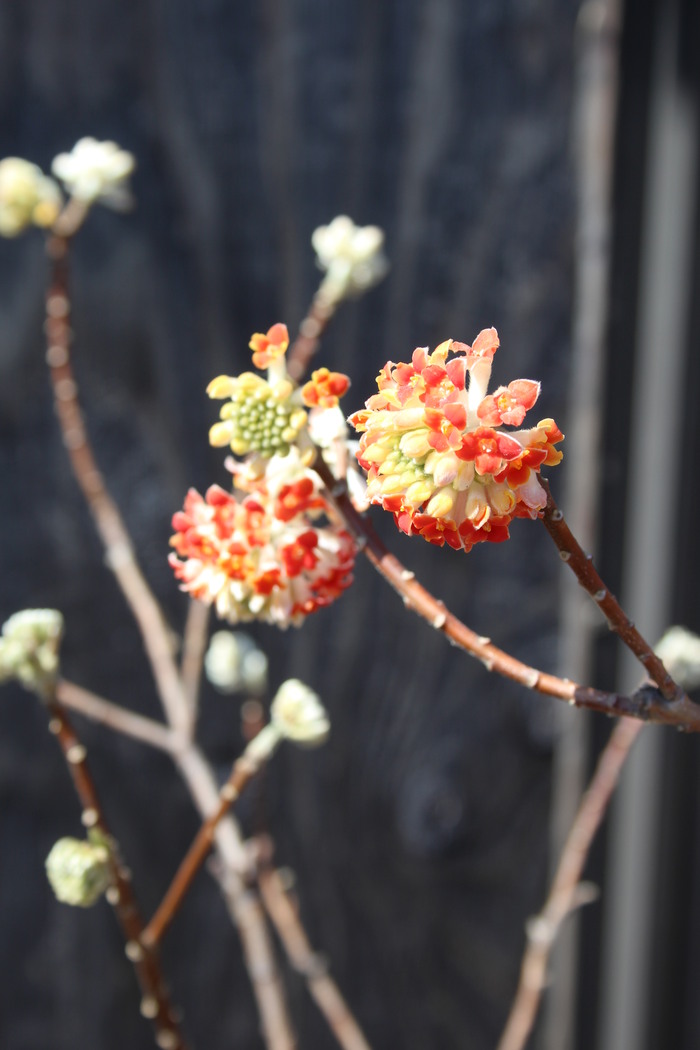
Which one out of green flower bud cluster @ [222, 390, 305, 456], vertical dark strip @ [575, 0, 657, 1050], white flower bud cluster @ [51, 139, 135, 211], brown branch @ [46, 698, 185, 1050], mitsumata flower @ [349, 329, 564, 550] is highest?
vertical dark strip @ [575, 0, 657, 1050]

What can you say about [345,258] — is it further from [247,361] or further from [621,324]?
[621,324]

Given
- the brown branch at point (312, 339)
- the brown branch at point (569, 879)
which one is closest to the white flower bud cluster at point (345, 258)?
the brown branch at point (312, 339)

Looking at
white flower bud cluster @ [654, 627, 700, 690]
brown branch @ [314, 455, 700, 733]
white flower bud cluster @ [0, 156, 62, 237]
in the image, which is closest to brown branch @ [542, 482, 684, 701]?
brown branch @ [314, 455, 700, 733]

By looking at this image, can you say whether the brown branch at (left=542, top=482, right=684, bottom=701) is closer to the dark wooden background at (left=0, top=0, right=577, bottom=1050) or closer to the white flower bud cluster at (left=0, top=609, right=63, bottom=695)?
the white flower bud cluster at (left=0, top=609, right=63, bottom=695)

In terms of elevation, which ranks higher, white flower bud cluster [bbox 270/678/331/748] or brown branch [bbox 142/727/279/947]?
white flower bud cluster [bbox 270/678/331/748]

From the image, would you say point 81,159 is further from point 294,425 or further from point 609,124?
point 609,124

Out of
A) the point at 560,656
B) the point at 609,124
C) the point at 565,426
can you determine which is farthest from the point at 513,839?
the point at 609,124
